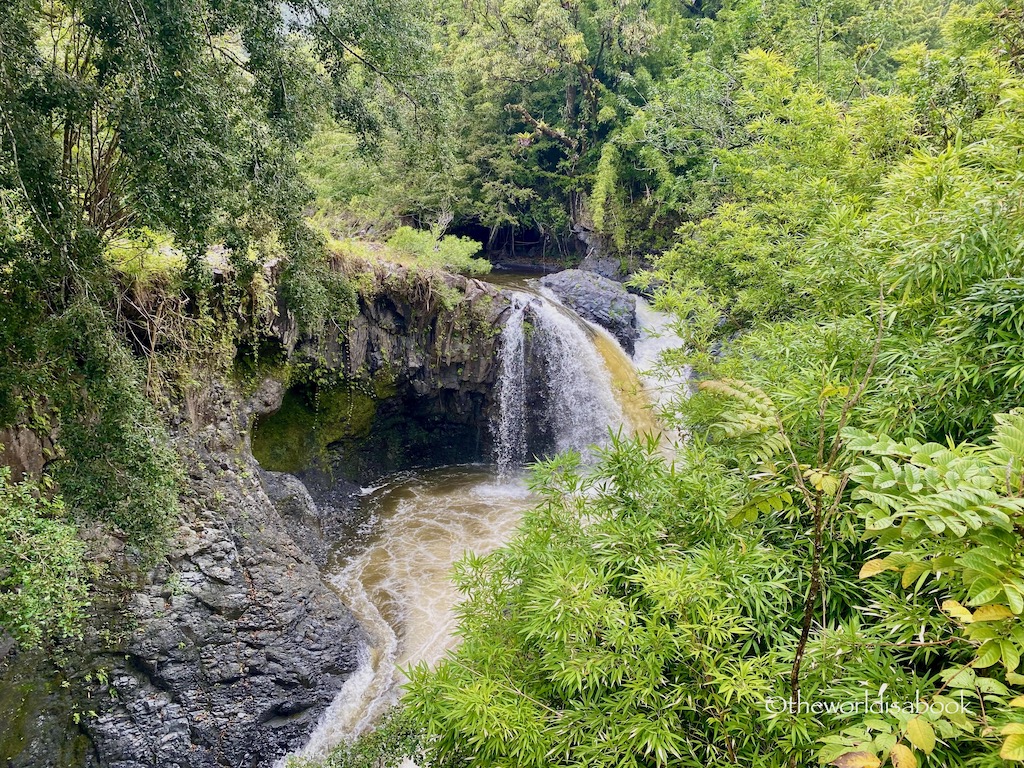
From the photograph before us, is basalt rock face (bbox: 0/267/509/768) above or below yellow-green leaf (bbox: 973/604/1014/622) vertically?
below

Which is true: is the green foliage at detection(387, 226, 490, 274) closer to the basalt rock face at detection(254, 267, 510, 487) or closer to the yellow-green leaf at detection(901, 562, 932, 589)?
the basalt rock face at detection(254, 267, 510, 487)

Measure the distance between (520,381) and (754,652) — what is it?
9249 millimetres

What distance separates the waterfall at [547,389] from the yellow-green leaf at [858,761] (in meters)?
10.2

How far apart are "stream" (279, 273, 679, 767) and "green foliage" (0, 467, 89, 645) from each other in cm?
312

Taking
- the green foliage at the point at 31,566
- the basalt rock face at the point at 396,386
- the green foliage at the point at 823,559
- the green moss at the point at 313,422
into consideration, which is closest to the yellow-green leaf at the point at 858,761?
the green foliage at the point at 823,559

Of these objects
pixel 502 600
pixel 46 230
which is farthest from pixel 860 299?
pixel 46 230

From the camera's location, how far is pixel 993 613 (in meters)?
1.25

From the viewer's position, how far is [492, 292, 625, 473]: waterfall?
1166cm

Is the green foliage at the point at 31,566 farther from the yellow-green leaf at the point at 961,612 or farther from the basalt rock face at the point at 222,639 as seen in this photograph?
the yellow-green leaf at the point at 961,612

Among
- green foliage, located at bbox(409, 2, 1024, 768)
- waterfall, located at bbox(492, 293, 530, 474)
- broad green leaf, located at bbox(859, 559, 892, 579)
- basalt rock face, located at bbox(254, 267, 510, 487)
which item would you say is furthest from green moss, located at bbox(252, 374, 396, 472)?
broad green leaf, located at bbox(859, 559, 892, 579)

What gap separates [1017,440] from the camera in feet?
4.46

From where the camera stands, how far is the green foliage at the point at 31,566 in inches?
138

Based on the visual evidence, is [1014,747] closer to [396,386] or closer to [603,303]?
[396,386]

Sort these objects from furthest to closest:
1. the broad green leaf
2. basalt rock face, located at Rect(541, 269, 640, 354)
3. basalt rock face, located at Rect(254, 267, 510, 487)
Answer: basalt rock face, located at Rect(541, 269, 640, 354)
basalt rock face, located at Rect(254, 267, 510, 487)
the broad green leaf
